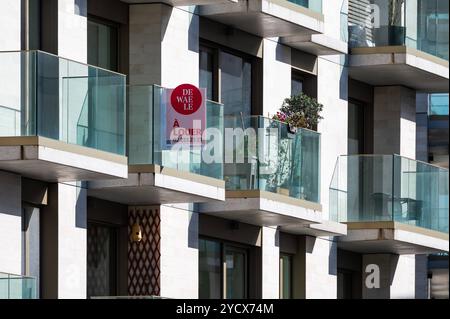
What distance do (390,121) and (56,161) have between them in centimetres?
1472

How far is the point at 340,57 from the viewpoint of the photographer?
43.8m

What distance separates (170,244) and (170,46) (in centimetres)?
327

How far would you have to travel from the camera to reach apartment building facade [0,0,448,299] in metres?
32.8

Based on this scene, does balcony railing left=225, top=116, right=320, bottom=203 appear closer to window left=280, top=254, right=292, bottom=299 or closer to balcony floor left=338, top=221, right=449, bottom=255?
window left=280, top=254, right=292, bottom=299

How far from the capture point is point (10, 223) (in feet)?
107

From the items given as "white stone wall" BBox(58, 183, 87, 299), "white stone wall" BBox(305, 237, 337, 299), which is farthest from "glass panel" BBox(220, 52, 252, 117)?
"white stone wall" BBox(58, 183, 87, 299)

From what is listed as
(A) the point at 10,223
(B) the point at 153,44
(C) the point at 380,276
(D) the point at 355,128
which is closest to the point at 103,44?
(B) the point at 153,44

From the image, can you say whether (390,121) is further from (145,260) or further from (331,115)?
(145,260)

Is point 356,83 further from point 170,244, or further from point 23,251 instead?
point 23,251

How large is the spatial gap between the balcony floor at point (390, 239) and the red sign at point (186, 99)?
8.08 metres

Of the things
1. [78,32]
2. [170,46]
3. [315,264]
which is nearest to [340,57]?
[315,264]

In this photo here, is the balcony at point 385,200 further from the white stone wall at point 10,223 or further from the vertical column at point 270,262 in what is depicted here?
the white stone wall at point 10,223

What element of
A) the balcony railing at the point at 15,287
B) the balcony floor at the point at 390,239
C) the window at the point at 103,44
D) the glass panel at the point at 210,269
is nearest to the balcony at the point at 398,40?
the balcony floor at the point at 390,239

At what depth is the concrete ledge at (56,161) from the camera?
31531 mm
